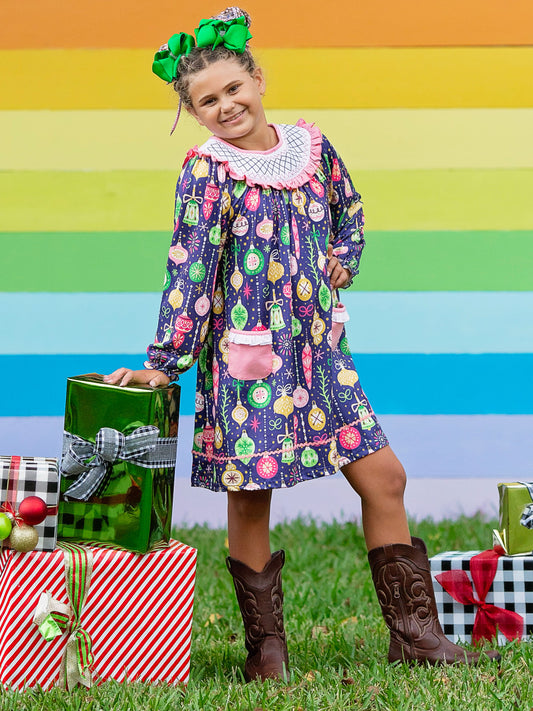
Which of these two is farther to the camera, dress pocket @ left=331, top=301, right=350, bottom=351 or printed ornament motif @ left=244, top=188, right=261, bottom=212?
dress pocket @ left=331, top=301, right=350, bottom=351

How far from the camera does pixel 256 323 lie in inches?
86.5

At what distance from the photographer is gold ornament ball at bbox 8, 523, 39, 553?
2.20 metres

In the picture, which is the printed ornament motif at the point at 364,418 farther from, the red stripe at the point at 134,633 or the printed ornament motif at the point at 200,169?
the printed ornament motif at the point at 200,169

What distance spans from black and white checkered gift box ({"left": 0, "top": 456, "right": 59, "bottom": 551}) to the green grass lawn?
1.15 ft

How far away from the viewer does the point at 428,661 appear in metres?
2.26

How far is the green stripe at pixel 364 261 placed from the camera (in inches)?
141

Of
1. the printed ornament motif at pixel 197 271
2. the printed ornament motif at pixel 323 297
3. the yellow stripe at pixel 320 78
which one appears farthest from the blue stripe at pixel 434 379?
the printed ornament motif at pixel 197 271

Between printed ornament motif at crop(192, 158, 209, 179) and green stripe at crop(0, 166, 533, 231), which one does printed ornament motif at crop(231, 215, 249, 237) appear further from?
green stripe at crop(0, 166, 533, 231)

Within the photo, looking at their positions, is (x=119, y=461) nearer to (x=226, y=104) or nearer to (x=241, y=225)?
(x=241, y=225)

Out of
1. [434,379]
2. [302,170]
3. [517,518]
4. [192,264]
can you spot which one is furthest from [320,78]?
[517,518]

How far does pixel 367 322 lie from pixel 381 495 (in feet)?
4.63

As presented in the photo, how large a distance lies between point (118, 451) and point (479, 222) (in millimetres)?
1938

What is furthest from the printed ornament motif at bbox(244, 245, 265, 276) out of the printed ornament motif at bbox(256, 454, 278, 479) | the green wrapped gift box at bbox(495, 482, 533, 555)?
the green wrapped gift box at bbox(495, 482, 533, 555)

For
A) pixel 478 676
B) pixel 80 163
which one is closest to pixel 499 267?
pixel 80 163
